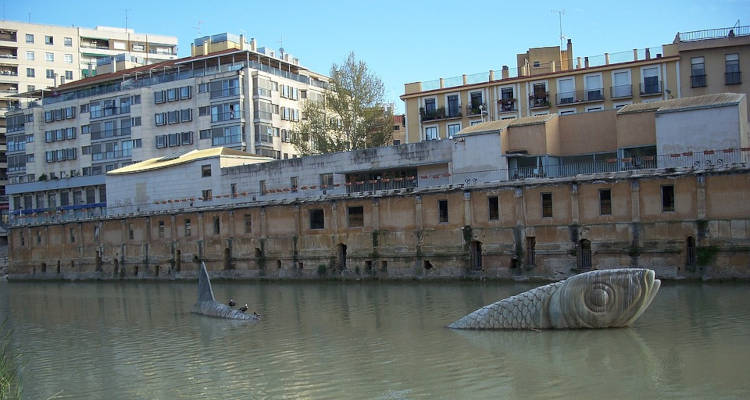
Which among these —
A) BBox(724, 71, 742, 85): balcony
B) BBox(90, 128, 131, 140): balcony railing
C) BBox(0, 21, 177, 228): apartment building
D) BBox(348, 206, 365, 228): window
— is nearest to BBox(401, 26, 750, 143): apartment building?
BBox(724, 71, 742, 85): balcony

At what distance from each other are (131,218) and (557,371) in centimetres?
5035

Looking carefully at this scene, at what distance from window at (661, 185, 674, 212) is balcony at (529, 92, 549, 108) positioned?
2223cm

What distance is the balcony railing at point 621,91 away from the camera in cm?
Answer: 5673

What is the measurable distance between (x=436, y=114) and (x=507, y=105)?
5.86 metres

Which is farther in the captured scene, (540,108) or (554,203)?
(540,108)

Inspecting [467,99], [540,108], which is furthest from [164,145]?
[540,108]

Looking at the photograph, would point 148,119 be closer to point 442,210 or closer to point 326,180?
point 326,180

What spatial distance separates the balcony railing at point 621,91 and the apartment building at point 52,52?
6964cm

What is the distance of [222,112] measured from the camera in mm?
77938

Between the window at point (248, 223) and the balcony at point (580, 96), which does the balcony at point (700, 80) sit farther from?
the window at point (248, 223)

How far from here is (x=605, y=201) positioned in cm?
4038

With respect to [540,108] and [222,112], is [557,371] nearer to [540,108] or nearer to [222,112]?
[540,108]

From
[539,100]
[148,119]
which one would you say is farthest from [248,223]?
[148,119]

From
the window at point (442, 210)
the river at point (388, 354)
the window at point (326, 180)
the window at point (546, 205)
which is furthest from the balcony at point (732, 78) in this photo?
the window at point (326, 180)
